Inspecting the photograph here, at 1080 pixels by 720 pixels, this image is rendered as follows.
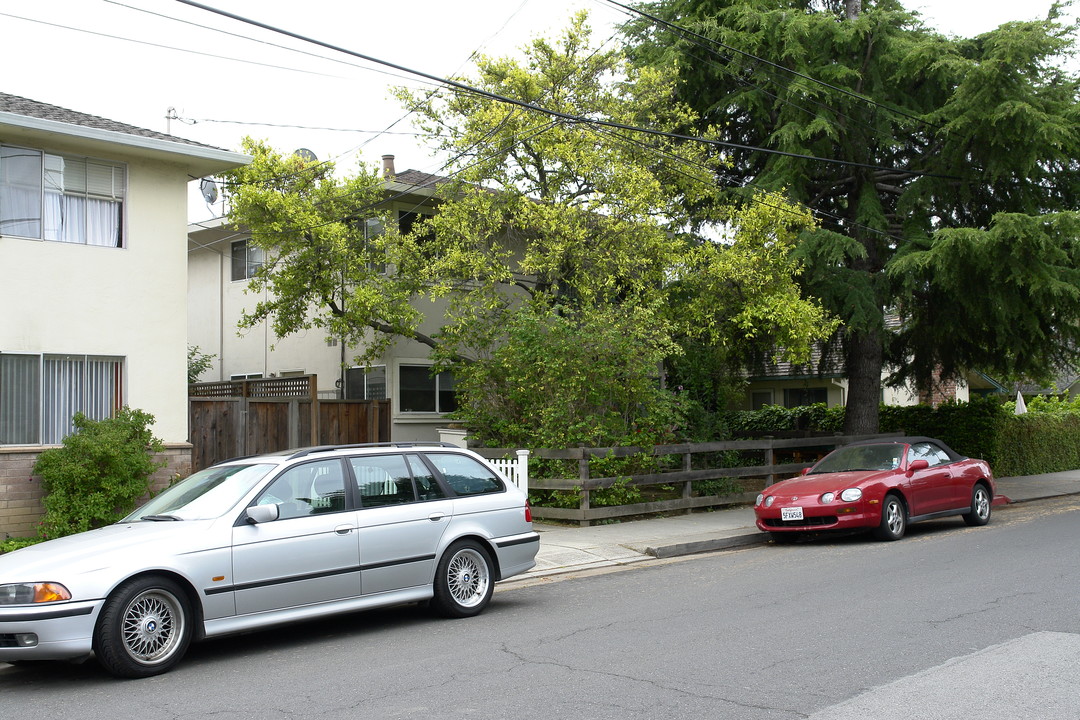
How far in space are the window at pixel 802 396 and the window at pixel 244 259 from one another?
18569mm

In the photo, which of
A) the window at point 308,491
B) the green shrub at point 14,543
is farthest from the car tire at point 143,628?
the green shrub at point 14,543

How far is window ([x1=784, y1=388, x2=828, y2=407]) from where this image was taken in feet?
108

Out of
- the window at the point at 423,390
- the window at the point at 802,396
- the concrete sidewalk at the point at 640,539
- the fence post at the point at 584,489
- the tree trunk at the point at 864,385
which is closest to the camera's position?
the concrete sidewalk at the point at 640,539

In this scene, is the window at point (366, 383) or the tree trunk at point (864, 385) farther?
the tree trunk at point (864, 385)

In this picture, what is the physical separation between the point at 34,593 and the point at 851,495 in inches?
379

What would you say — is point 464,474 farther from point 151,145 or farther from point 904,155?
point 904,155

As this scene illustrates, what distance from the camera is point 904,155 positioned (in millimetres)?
19594

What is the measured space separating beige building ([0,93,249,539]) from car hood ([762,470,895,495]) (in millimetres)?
8410

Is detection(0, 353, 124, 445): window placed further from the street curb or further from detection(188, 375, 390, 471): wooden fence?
the street curb

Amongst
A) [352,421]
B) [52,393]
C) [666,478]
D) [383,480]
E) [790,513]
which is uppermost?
[52,393]

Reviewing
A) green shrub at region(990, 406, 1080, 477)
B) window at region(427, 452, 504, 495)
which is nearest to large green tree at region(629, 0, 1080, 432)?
green shrub at region(990, 406, 1080, 477)

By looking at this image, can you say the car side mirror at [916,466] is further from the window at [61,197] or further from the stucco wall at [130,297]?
the window at [61,197]

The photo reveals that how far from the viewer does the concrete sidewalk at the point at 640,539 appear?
11.7 metres

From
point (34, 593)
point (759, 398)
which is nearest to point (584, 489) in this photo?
point (34, 593)
